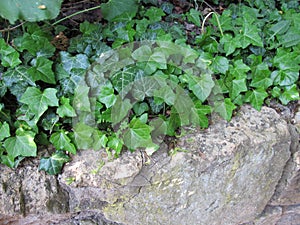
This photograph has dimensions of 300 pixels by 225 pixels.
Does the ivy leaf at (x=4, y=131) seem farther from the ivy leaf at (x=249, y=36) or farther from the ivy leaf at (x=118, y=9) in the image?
the ivy leaf at (x=249, y=36)

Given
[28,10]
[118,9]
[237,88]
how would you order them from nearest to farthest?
[28,10] → [237,88] → [118,9]

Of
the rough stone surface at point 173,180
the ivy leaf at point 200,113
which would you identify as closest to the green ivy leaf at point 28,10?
the rough stone surface at point 173,180

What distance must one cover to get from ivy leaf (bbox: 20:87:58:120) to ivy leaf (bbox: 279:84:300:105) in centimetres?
101

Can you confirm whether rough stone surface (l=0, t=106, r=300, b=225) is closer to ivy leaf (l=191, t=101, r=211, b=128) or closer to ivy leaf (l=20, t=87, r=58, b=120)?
ivy leaf (l=191, t=101, r=211, b=128)

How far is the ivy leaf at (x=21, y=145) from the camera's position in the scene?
1319 millimetres

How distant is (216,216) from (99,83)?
0.85 meters

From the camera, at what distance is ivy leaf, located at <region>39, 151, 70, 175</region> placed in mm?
1355

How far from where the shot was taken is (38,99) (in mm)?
1354

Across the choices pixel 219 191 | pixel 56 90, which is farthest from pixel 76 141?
pixel 219 191

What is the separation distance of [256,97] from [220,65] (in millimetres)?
216

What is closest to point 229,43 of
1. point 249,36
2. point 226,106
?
point 249,36

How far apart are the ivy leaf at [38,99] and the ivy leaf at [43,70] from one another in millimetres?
53

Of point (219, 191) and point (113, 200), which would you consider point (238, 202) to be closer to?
point (219, 191)

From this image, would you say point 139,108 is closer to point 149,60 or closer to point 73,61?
point 149,60
